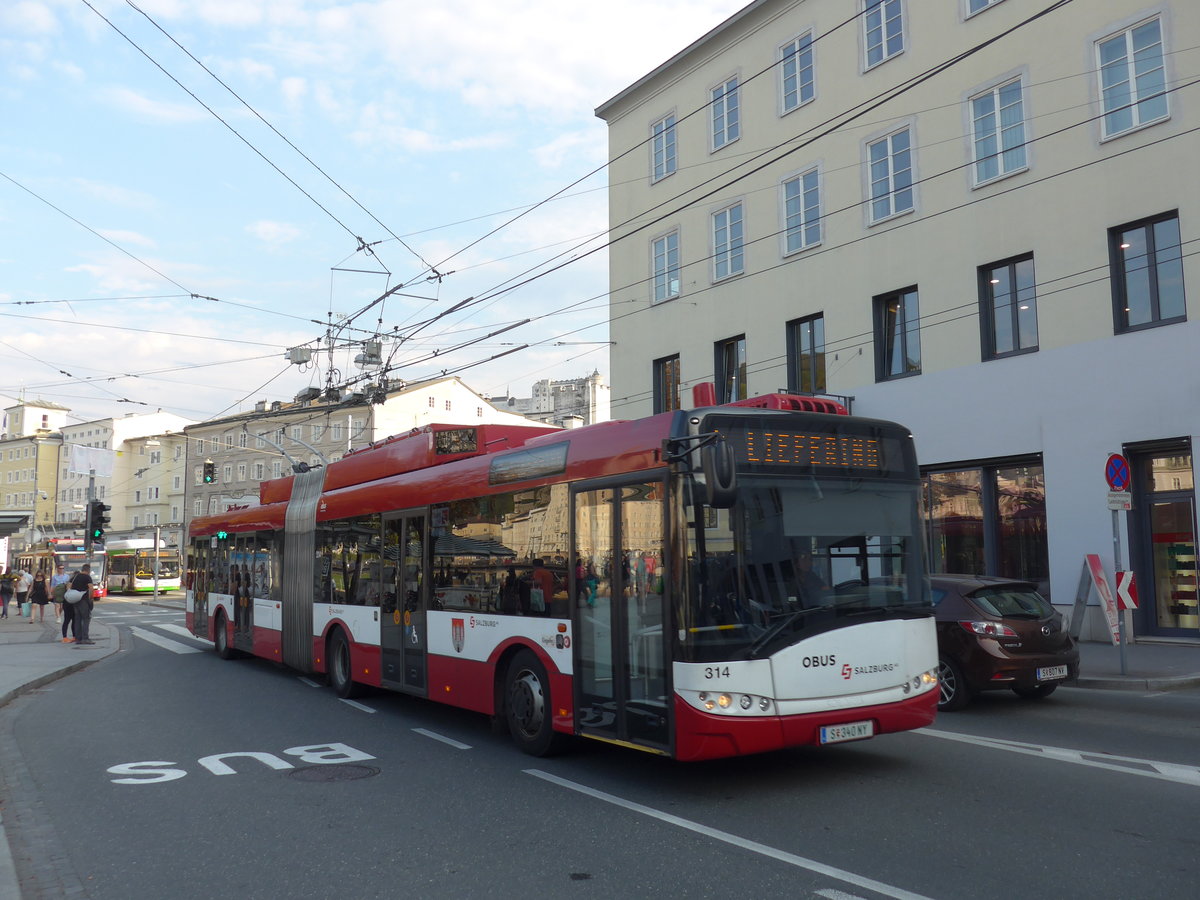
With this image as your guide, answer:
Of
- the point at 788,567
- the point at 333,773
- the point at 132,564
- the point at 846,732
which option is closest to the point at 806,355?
the point at 788,567

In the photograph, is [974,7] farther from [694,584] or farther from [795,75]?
[694,584]

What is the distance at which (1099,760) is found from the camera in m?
8.08

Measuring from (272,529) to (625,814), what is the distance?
1112cm

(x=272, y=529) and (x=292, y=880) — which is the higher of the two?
(x=272, y=529)

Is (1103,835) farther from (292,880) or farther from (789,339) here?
(789,339)

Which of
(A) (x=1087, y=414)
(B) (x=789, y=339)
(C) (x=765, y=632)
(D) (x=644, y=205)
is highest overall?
(D) (x=644, y=205)

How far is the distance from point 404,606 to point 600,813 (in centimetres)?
522

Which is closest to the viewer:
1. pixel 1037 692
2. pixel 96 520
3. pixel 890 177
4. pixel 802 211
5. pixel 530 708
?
pixel 530 708

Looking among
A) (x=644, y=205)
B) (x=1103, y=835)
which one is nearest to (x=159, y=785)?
(x=1103, y=835)

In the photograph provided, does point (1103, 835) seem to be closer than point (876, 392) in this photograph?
Yes

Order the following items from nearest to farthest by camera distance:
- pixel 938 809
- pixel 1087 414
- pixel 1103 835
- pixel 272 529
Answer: pixel 1103 835, pixel 938 809, pixel 272 529, pixel 1087 414

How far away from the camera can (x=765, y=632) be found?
6.93m

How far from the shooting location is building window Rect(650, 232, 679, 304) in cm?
2723

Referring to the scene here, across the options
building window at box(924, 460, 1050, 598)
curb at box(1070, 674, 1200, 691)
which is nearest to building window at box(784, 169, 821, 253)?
building window at box(924, 460, 1050, 598)
